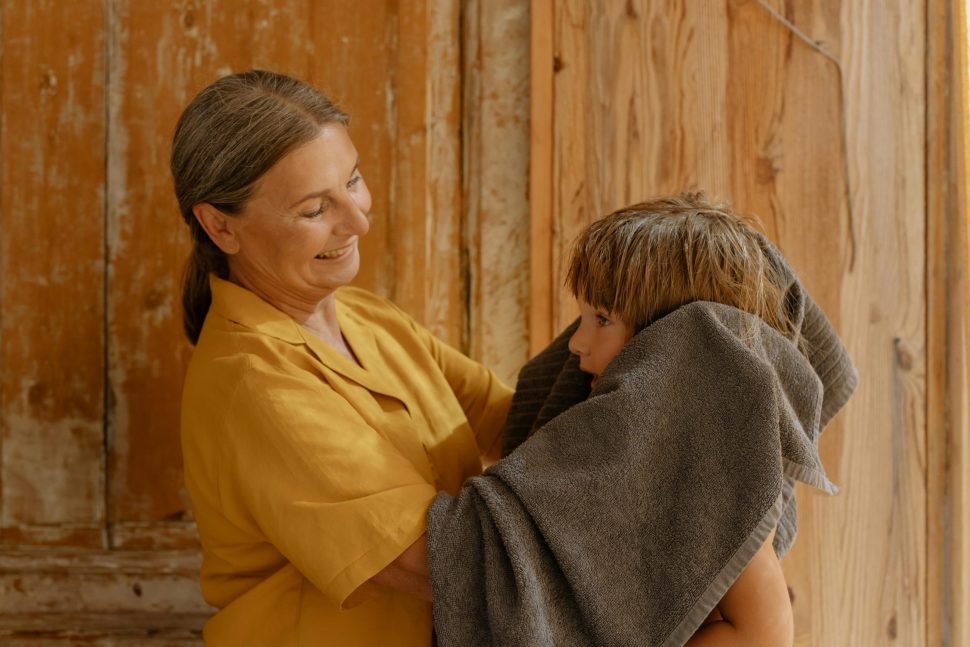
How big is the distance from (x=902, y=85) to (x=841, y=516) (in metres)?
0.84

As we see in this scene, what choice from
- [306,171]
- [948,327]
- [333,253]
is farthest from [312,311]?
[948,327]

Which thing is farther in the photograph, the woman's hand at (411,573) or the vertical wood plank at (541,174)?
the vertical wood plank at (541,174)

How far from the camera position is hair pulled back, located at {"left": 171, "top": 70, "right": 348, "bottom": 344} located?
1.33 meters

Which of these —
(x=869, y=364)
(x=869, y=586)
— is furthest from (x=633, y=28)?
(x=869, y=586)

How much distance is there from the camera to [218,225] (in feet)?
4.62

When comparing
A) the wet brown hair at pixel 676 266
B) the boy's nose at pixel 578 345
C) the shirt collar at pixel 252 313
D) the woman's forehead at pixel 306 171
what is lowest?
the boy's nose at pixel 578 345

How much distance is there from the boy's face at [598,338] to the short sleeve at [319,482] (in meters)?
0.28

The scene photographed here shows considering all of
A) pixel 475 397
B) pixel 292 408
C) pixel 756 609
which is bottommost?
pixel 756 609

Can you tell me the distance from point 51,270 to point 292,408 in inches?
34.0

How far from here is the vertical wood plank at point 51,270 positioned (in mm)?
1807

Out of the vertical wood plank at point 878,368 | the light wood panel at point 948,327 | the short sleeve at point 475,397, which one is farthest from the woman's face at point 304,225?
the light wood panel at point 948,327

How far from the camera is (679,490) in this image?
1109 mm

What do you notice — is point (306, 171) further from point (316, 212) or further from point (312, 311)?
point (312, 311)

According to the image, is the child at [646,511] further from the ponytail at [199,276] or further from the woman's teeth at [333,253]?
the ponytail at [199,276]
